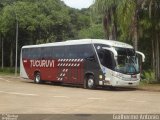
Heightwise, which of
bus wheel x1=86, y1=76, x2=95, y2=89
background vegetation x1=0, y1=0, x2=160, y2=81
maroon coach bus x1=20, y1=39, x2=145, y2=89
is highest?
background vegetation x1=0, y1=0, x2=160, y2=81

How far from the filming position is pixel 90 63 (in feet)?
104

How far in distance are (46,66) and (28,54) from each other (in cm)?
359

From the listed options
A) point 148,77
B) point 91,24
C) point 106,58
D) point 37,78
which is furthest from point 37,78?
point 91,24

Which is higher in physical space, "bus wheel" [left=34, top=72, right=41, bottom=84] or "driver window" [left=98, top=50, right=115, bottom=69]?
"driver window" [left=98, top=50, right=115, bottom=69]

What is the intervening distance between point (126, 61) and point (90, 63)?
2.67 meters

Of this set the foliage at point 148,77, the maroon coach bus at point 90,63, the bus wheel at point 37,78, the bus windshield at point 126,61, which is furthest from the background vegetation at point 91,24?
the bus wheel at point 37,78

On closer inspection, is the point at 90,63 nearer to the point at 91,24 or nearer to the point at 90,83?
the point at 90,83

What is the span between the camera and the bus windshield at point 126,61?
1173 inches

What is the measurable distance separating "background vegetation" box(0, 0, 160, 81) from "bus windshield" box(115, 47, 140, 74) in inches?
212

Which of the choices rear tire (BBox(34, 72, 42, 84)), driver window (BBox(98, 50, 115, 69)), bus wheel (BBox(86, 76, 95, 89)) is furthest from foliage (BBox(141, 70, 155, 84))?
rear tire (BBox(34, 72, 42, 84))

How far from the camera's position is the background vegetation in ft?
117

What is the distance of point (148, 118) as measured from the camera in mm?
14797

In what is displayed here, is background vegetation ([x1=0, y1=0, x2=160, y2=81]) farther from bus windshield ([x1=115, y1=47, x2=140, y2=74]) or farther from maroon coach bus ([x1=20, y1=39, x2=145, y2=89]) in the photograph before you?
bus windshield ([x1=115, y1=47, x2=140, y2=74])

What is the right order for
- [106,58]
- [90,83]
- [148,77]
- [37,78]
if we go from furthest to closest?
[37,78] → [148,77] → [90,83] → [106,58]
